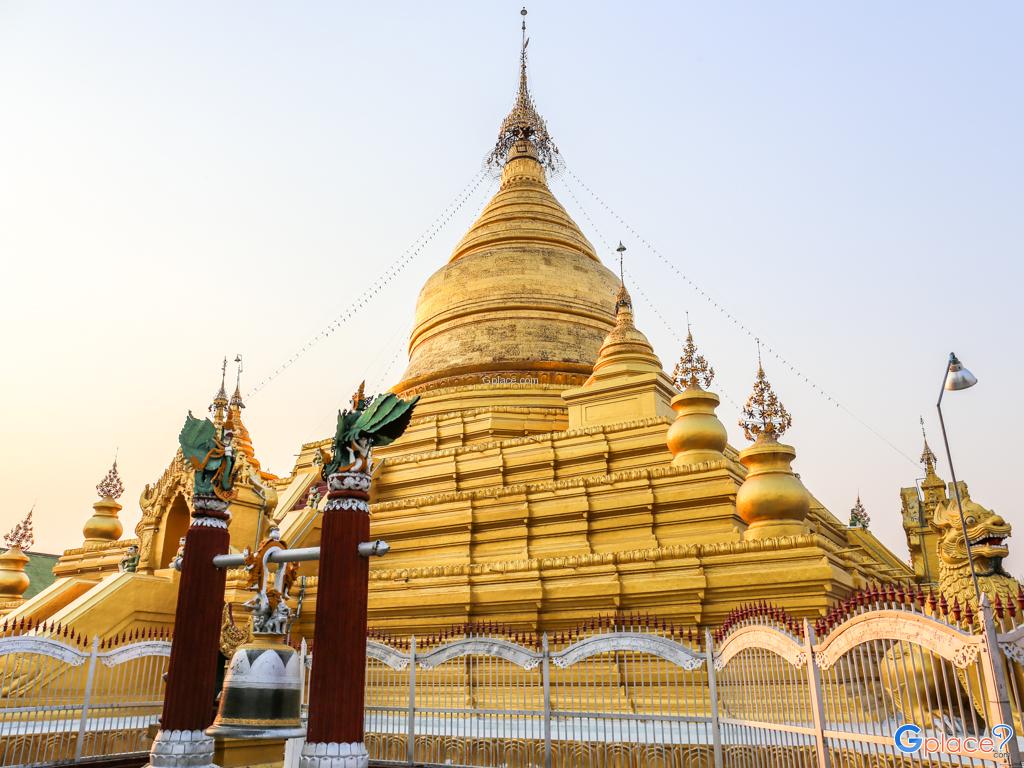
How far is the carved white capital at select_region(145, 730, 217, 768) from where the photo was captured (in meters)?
7.46

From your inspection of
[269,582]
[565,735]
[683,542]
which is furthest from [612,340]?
[269,582]

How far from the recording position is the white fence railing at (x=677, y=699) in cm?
536

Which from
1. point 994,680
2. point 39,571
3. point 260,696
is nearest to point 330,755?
point 260,696

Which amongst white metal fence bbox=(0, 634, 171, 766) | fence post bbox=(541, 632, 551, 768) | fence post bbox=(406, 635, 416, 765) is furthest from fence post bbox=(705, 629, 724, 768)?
white metal fence bbox=(0, 634, 171, 766)

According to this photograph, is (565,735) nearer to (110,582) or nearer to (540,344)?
(110,582)

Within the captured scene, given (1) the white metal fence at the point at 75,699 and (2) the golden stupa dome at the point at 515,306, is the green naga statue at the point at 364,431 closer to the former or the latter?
(1) the white metal fence at the point at 75,699

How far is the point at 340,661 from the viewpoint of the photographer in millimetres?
6434

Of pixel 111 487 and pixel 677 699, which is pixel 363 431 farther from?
pixel 111 487

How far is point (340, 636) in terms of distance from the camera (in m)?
6.50

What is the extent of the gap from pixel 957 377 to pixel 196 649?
823 centimetres

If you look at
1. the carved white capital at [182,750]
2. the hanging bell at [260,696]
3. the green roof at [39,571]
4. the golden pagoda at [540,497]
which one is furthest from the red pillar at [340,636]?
the green roof at [39,571]

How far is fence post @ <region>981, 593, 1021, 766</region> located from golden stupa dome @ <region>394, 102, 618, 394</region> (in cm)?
1765

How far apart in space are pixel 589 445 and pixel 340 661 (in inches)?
459

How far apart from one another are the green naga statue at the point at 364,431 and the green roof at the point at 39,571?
102 ft
